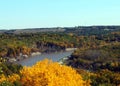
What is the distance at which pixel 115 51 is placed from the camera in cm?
14538

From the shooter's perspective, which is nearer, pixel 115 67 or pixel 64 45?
pixel 115 67

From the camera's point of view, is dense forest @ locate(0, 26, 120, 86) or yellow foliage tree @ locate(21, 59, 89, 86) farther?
dense forest @ locate(0, 26, 120, 86)

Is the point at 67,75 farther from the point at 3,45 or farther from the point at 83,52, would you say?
the point at 3,45

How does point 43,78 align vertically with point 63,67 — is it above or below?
above

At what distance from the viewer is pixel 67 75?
43812 mm

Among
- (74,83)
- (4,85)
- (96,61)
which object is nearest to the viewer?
(4,85)

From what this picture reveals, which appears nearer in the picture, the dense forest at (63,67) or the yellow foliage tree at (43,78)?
the yellow foliage tree at (43,78)

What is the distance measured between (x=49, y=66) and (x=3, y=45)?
133 meters

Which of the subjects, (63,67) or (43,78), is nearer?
(43,78)

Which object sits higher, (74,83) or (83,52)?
(74,83)

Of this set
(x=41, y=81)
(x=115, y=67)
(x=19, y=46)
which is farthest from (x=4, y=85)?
(x=19, y=46)

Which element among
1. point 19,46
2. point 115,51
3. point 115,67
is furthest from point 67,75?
point 19,46

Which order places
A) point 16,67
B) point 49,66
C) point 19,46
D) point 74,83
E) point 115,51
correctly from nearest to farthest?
point 74,83, point 49,66, point 16,67, point 115,51, point 19,46

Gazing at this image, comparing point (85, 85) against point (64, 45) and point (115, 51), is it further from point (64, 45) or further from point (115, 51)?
point (64, 45)
